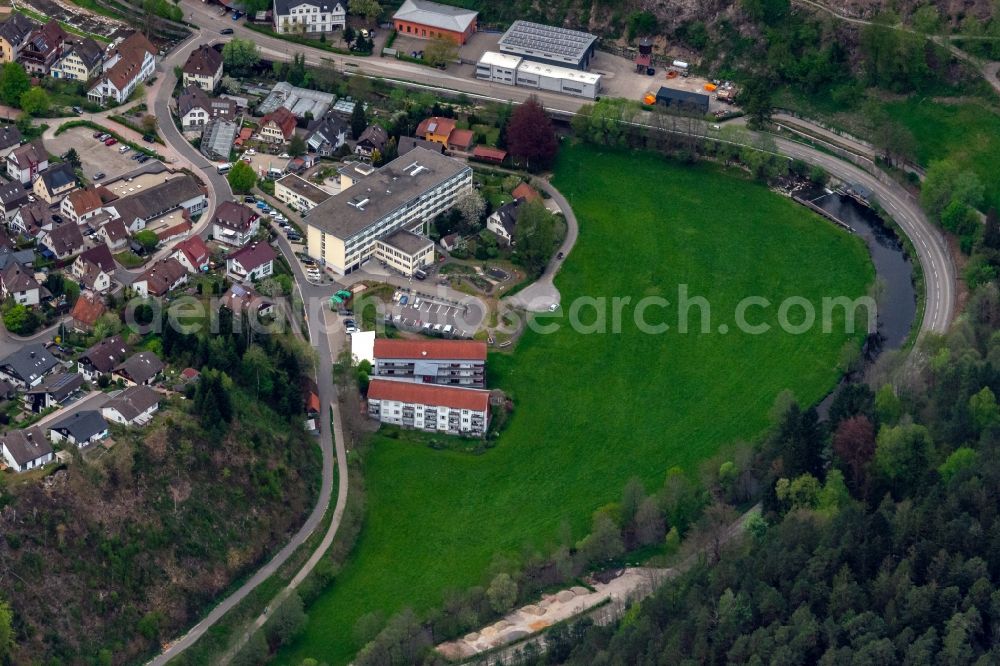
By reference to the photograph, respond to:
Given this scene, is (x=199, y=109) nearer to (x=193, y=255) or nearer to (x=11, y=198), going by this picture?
(x=11, y=198)

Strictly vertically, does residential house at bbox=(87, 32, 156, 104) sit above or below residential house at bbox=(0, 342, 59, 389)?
above

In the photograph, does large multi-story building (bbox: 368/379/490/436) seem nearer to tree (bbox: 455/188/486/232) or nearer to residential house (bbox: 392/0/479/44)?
tree (bbox: 455/188/486/232)

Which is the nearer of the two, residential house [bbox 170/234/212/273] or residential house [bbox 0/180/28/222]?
residential house [bbox 170/234/212/273]

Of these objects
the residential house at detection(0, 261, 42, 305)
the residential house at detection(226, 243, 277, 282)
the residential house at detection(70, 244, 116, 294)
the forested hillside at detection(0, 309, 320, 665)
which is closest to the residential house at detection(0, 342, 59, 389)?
the residential house at detection(0, 261, 42, 305)

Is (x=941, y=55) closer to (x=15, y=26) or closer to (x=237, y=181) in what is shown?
(x=237, y=181)

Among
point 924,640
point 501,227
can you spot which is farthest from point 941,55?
point 924,640

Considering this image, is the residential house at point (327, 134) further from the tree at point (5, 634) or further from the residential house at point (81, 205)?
the tree at point (5, 634)

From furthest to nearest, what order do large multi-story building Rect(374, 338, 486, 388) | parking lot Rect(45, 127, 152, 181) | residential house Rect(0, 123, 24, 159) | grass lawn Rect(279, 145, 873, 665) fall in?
1. parking lot Rect(45, 127, 152, 181)
2. residential house Rect(0, 123, 24, 159)
3. large multi-story building Rect(374, 338, 486, 388)
4. grass lawn Rect(279, 145, 873, 665)

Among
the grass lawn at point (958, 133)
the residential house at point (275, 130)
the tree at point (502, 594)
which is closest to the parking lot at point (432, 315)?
the residential house at point (275, 130)
